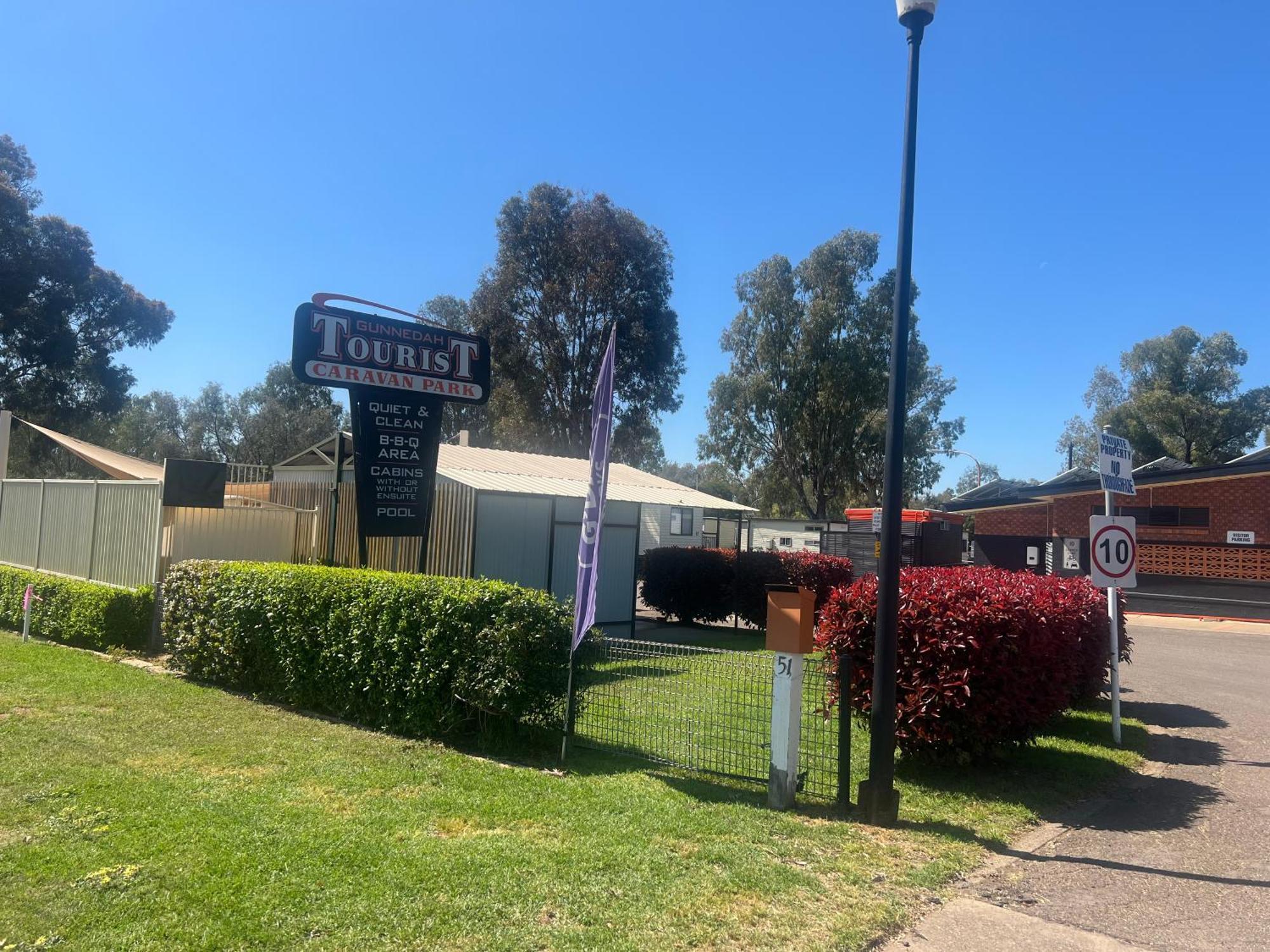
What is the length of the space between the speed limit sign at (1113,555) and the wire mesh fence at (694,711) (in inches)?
106

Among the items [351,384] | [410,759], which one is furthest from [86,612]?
[410,759]

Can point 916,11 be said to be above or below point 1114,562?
above

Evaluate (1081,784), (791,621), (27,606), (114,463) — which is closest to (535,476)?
(27,606)

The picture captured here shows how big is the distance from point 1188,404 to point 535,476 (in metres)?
42.9

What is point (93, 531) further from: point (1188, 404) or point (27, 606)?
point (1188, 404)

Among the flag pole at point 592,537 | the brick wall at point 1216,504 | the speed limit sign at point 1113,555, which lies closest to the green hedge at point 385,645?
the flag pole at point 592,537

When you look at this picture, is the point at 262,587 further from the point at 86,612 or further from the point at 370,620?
the point at 86,612

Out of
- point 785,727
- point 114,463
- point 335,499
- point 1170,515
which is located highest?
point 1170,515

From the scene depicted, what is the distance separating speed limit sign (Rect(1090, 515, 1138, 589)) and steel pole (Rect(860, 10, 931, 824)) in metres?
3.33

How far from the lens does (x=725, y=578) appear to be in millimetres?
17266

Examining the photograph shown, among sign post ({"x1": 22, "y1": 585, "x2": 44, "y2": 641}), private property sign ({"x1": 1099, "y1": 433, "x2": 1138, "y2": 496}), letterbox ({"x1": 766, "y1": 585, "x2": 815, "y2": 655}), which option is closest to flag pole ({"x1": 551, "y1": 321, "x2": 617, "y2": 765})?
letterbox ({"x1": 766, "y1": 585, "x2": 815, "y2": 655})

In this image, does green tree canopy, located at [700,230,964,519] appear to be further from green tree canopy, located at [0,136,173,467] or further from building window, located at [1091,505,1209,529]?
green tree canopy, located at [0,136,173,467]

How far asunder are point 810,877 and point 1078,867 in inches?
62.1

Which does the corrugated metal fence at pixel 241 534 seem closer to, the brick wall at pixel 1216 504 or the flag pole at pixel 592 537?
the flag pole at pixel 592 537
